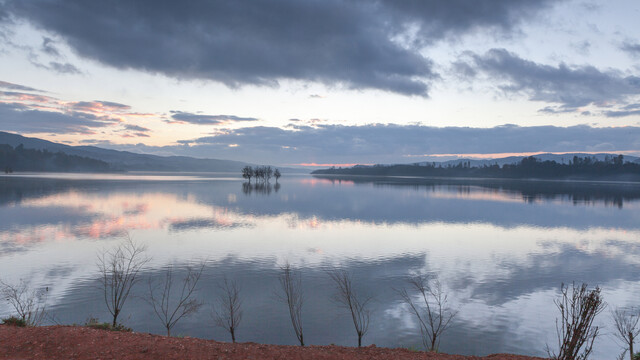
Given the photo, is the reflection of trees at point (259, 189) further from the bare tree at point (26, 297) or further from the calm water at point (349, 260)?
the bare tree at point (26, 297)

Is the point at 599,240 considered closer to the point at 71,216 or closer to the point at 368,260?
the point at 368,260

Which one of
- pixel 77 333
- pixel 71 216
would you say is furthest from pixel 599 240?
pixel 71 216

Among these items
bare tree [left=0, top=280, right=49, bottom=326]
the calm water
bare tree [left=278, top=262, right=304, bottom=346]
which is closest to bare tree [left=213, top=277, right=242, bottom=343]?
the calm water

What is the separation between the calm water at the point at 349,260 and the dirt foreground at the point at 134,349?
3.53 m

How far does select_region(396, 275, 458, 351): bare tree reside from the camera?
1686cm

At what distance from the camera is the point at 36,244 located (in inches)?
1216

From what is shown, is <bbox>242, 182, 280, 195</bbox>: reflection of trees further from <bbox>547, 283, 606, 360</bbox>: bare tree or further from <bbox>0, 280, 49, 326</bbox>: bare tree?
<bbox>547, 283, 606, 360</bbox>: bare tree

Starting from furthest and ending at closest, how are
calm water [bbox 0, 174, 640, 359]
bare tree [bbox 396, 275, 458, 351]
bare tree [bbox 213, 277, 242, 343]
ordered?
calm water [bbox 0, 174, 640, 359] < bare tree [bbox 396, 275, 458, 351] < bare tree [bbox 213, 277, 242, 343]

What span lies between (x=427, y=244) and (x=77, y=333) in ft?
95.1

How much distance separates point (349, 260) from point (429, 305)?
937cm

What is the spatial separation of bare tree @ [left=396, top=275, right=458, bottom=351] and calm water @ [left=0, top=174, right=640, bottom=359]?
52 cm

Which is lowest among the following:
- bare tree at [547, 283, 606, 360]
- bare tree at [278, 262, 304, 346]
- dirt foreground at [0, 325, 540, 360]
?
bare tree at [278, 262, 304, 346]

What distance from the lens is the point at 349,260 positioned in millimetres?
28344

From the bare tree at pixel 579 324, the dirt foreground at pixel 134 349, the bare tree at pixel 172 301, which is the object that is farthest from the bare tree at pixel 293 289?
the bare tree at pixel 579 324
